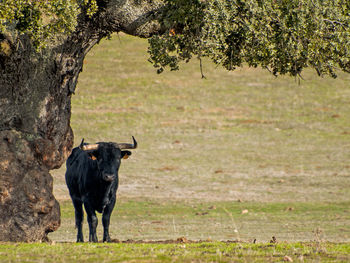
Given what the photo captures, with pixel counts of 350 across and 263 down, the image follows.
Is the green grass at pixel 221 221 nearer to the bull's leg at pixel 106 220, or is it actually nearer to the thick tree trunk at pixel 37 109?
the bull's leg at pixel 106 220

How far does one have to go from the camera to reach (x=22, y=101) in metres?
16.9

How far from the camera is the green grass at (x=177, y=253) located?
11953mm

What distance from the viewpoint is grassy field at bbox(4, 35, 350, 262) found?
594 inches

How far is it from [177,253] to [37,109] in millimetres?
5702

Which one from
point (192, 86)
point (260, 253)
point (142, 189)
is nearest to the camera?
point (260, 253)

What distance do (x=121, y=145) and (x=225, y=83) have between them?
36720 mm

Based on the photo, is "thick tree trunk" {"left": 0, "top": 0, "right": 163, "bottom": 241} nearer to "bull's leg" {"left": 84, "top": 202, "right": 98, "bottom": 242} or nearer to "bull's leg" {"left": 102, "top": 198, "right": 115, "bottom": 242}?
"bull's leg" {"left": 84, "top": 202, "right": 98, "bottom": 242}

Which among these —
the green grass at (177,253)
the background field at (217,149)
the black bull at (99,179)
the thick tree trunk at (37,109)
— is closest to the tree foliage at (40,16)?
the thick tree trunk at (37,109)

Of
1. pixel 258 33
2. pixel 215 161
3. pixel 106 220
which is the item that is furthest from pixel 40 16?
pixel 215 161

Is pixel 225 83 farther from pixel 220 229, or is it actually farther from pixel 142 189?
pixel 220 229

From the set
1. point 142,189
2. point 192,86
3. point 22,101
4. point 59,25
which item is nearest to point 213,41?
point 59,25

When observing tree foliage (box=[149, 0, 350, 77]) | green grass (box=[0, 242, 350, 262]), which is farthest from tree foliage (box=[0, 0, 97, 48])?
green grass (box=[0, 242, 350, 262])

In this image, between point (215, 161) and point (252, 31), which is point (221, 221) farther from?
point (215, 161)

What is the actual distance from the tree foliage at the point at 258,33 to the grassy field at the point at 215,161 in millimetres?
3868
